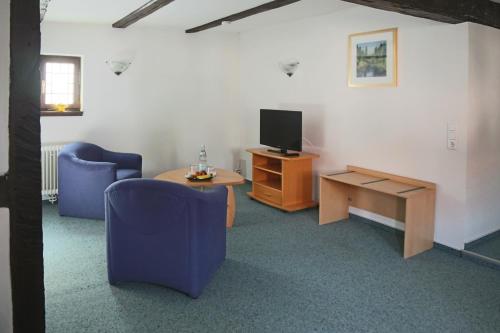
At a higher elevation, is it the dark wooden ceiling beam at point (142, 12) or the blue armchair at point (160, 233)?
the dark wooden ceiling beam at point (142, 12)

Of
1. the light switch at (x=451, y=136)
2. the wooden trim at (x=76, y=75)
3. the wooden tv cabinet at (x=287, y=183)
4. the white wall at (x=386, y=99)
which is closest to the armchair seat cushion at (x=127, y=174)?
the wooden trim at (x=76, y=75)

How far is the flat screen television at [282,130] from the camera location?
17.1 feet

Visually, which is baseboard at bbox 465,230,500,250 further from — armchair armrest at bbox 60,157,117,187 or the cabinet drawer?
armchair armrest at bbox 60,157,117,187

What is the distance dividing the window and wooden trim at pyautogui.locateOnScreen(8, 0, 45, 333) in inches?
170

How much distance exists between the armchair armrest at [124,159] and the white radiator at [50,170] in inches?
23.0

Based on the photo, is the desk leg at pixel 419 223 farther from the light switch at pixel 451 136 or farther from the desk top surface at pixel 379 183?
the light switch at pixel 451 136

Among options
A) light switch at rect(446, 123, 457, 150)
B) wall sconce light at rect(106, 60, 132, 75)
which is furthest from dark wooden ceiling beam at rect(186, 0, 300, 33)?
light switch at rect(446, 123, 457, 150)

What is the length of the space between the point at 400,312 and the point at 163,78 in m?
4.59

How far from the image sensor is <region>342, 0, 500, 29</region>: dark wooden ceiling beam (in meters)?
3.05

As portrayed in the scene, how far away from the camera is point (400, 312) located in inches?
115

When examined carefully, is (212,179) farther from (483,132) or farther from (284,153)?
(483,132)

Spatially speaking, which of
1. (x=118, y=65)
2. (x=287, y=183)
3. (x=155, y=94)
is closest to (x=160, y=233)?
(x=287, y=183)

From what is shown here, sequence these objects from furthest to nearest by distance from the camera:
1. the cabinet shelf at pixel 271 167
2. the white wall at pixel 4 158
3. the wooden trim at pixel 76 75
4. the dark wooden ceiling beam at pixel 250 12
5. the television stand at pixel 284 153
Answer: the wooden trim at pixel 76 75 < the cabinet shelf at pixel 271 167 < the television stand at pixel 284 153 < the dark wooden ceiling beam at pixel 250 12 < the white wall at pixel 4 158

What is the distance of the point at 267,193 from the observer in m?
5.54
